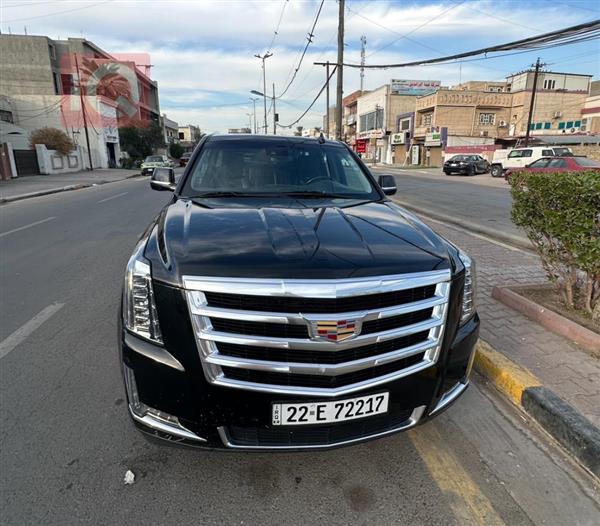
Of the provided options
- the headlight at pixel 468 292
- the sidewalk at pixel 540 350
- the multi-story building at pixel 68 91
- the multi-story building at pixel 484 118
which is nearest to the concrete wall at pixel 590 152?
the multi-story building at pixel 484 118

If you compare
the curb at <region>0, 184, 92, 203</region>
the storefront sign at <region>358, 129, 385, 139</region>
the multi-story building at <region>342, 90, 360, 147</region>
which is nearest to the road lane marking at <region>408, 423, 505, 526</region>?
the curb at <region>0, 184, 92, 203</region>

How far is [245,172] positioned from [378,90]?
60352 mm

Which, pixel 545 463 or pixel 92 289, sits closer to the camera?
pixel 545 463

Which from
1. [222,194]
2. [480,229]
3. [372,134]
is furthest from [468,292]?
[372,134]

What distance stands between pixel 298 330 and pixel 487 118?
5146cm

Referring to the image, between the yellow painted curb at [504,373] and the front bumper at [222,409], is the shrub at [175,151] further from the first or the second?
the front bumper at [222,409]

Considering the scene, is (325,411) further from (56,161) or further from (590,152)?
(56,161)

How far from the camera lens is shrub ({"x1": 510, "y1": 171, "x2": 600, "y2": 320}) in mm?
3344

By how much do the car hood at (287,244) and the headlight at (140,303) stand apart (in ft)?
→ 0.22

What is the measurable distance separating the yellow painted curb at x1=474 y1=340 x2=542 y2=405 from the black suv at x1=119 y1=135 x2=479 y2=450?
3.06 feet

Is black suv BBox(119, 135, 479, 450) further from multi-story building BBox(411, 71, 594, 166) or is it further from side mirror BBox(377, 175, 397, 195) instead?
multi-story building BBox(411, 71, 594, 166)

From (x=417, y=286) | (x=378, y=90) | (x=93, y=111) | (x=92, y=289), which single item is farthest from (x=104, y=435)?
(x=378, y=90)

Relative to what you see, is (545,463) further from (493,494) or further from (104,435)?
(104,435)

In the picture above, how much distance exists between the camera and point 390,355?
1.95 meters
